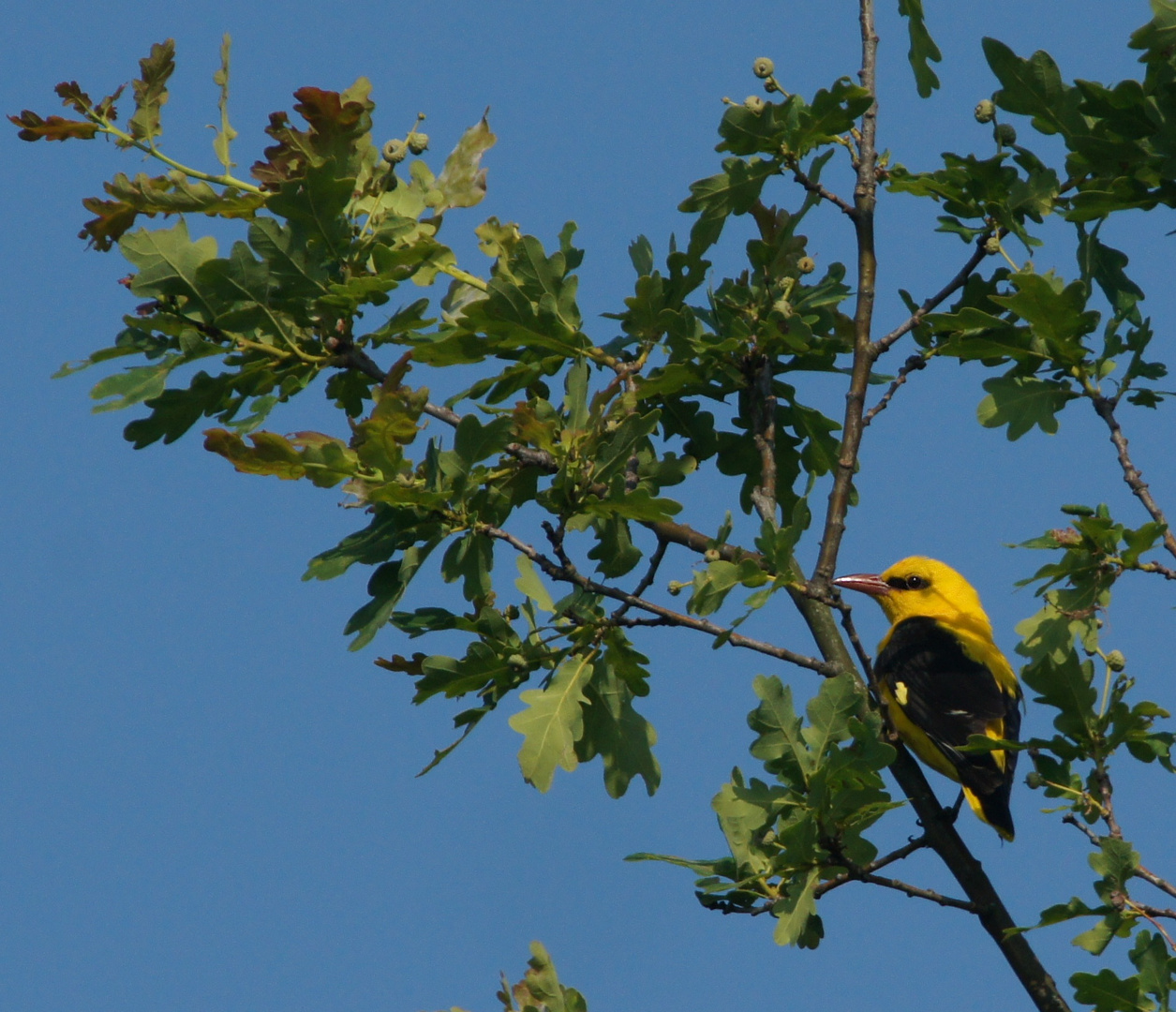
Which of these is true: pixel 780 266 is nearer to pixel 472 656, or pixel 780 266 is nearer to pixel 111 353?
pixel 472 656

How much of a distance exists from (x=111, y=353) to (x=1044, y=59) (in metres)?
2.75

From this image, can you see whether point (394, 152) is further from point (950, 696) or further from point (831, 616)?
point (950, 696)

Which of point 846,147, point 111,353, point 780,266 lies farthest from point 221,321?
point 846,147

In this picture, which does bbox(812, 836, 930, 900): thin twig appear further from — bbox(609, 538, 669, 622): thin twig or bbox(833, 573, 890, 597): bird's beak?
bbox(833, 573, 890, 597): bird's beak

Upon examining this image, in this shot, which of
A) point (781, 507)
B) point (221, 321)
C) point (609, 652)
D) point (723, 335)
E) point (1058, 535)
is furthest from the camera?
point (781, 507)

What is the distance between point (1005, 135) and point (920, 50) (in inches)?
27.7

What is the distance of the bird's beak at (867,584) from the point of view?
719 centimetres

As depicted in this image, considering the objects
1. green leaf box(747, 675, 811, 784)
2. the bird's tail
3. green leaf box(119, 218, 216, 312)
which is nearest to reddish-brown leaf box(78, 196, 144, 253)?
green leaf box(119, 218, 216, 312)

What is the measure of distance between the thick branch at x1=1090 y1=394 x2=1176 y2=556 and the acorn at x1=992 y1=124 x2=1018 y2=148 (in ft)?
2.67

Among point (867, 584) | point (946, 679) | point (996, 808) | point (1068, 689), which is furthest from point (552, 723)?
point (867, 584)

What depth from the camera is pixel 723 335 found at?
166 inches

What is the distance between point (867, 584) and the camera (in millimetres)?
7203

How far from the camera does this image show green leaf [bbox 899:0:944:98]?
4.59 m

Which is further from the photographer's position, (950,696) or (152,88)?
(950,696)
